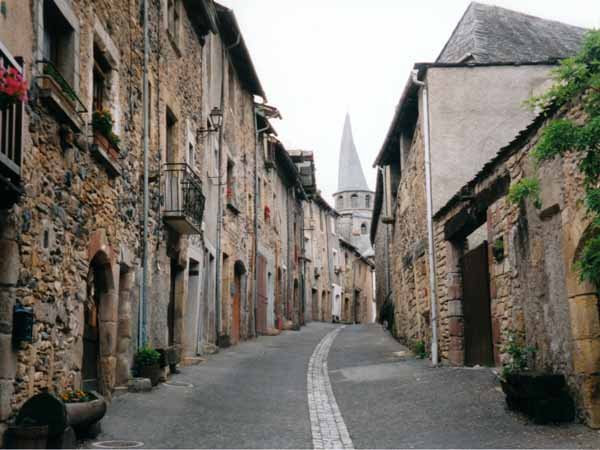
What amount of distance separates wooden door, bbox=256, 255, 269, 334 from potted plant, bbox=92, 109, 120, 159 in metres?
13.5

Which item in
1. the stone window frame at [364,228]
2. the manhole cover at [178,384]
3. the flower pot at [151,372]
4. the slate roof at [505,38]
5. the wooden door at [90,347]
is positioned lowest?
the manhole cover at [178,384]

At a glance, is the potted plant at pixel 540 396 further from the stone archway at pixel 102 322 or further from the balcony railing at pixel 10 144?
the balcony railing at pixel 10 144

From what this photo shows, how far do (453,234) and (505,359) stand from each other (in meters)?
3.03

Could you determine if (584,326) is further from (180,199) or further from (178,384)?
(180,199)

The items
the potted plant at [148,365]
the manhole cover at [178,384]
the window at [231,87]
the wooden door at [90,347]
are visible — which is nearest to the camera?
the wooden door at [90,347]

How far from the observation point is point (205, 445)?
7188 millimetres

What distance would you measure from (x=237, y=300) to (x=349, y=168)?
60971 millimetres

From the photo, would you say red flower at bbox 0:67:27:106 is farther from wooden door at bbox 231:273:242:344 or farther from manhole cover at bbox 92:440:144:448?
wooden door at bbox 231:273:242:344

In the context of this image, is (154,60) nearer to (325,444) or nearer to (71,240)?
(71,240)

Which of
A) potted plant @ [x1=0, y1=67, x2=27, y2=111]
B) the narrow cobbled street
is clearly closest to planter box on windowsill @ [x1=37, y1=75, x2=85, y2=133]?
potted plant @ [x1=0, y1=67, x2=27, y2=111]

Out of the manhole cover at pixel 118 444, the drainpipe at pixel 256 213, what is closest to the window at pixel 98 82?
the manhole cover at pixel 118 444

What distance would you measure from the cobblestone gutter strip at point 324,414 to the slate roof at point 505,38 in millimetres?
7354

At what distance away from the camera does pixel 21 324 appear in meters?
6.59

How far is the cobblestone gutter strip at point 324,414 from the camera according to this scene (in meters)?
7.54
